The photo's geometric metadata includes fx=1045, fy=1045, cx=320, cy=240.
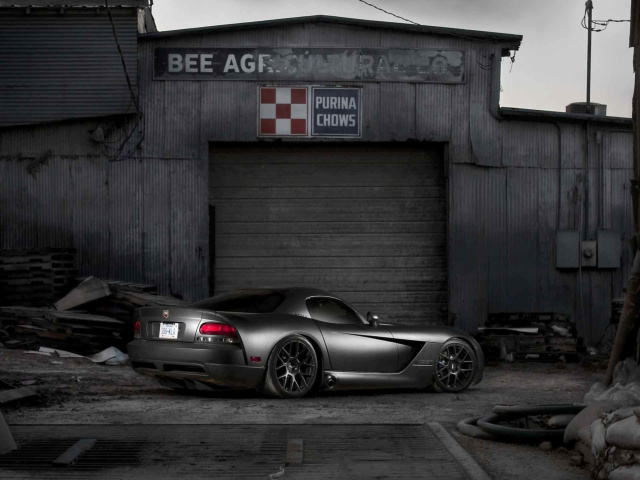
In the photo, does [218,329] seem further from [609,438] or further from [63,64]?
[63,64]

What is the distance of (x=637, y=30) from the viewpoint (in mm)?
11531

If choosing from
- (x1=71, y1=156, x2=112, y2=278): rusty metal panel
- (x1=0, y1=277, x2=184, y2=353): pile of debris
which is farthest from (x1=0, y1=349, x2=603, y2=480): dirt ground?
(x1=71, y1=156, x2=112, y2=278): rusty metal panel

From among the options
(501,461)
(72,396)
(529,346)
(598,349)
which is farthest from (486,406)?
(598,349)

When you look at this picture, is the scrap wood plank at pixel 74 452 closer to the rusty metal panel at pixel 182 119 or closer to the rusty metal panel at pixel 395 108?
the rusty metal panel at pixel 182 119

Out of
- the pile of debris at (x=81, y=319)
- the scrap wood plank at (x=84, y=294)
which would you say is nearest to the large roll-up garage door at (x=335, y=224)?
the pile of debris at (x=81, y=319)

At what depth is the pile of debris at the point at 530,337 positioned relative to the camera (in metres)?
17.5

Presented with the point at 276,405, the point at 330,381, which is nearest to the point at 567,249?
the point at 330,381

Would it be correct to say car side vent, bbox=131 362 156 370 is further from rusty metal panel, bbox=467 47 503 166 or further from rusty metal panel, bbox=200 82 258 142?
rusty metal panel, bbox=467 47 503 166

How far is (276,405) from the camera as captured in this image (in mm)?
10188

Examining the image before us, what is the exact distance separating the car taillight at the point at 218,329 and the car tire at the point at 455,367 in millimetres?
Result: 2678

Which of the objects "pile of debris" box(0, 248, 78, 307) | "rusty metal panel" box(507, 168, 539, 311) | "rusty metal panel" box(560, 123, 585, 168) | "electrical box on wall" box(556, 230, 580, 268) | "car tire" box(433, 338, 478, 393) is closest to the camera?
"car tire" box(433, 338, 478, 393)

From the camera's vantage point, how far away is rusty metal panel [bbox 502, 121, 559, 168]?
65.0 feet

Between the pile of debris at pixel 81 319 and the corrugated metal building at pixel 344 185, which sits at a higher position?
the corrugated metal building at pixel 344 185

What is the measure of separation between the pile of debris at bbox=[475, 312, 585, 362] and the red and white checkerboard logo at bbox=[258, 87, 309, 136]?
500 cm
